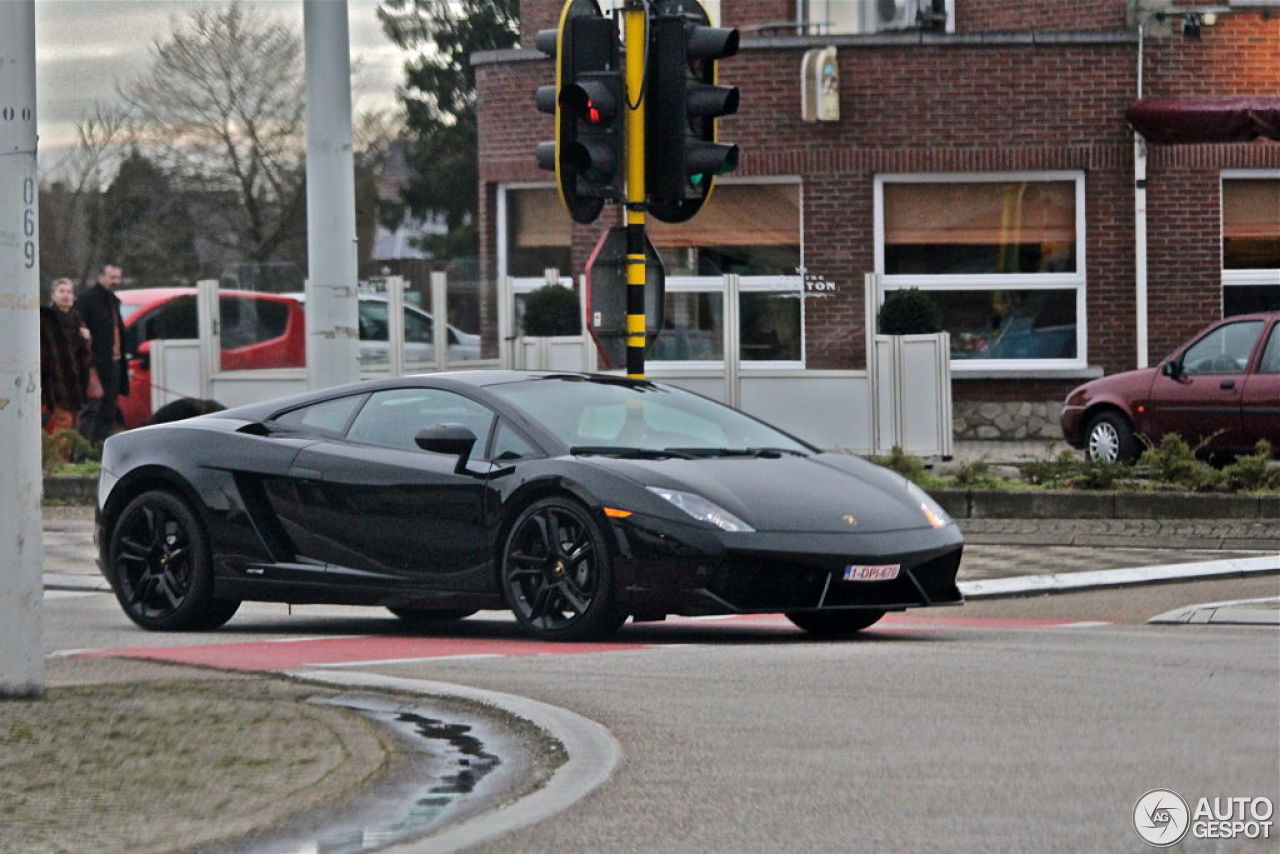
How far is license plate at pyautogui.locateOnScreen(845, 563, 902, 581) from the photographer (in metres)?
9.80

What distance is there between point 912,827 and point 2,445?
358 cm

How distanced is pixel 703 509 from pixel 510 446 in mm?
1153

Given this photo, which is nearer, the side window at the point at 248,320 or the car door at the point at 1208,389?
the car door at the point at 1208,389

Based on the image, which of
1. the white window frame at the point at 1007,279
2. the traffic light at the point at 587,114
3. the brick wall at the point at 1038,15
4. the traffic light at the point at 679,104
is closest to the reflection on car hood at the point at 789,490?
the traffic light at the point at 587,114

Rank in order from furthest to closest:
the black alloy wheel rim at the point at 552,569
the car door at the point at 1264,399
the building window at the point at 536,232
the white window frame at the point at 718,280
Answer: the building window at the point at 536,232 → the white window frame at the point at 718,280 → the car door at the point at 1264,399 → the black alloy wheel rim at the point at 552,569

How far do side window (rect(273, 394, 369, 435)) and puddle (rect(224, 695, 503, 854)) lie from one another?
3509mm

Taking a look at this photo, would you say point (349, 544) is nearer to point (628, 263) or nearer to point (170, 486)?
point (170, 486)

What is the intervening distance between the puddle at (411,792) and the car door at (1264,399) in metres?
12.3

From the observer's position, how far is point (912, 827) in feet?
18.6

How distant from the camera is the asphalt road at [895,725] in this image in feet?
18.8

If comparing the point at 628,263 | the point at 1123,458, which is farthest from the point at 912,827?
the point at 1123,458

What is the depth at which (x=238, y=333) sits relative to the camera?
22.9 m

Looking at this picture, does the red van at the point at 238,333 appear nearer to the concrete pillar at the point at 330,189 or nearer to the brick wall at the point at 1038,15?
the brick wall at the point at 1038,15

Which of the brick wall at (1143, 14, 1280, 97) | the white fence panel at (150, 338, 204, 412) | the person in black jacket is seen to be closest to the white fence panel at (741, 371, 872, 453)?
the white fence panel at (150, 338, 204, 412)
